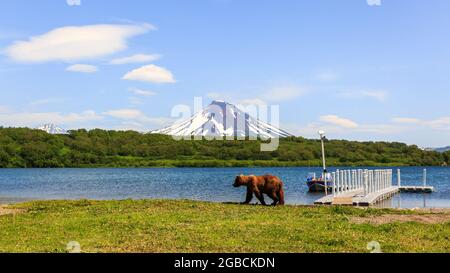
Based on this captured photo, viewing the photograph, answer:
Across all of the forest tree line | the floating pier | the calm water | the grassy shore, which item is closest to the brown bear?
the grassy shore

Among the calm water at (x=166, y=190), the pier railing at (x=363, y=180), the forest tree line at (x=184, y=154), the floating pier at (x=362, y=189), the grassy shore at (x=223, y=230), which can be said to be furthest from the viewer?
the forest tree line at (x=184, y=154)

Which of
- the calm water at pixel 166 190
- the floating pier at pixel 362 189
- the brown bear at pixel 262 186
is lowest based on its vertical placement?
the calm water at pixel 166 190

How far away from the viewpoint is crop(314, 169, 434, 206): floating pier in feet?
102

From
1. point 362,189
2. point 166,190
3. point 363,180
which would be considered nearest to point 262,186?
point 363,180

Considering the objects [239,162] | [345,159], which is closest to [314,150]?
[345,159]

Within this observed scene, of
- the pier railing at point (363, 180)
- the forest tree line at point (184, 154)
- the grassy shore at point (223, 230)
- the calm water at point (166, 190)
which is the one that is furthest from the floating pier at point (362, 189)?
the forest tree line at point (184, 154)

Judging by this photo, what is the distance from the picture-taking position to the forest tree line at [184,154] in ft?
559

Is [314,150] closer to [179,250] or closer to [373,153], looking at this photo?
[373,153]

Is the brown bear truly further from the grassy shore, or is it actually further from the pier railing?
the pier railing

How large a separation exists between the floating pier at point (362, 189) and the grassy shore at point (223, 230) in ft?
27.0

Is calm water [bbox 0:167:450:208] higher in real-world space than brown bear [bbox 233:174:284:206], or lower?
lower

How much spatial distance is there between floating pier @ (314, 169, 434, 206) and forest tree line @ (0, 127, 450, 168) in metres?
114

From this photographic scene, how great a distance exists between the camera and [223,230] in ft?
52.5

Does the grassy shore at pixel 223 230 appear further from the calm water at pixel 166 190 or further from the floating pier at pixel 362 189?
the calm water at pixel 166 190
